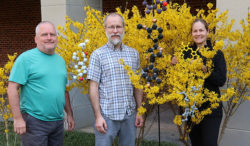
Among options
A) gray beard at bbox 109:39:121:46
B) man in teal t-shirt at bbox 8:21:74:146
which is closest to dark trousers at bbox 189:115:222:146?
gray beard at bbox 109:39:121:46

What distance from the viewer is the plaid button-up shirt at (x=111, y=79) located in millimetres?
2732

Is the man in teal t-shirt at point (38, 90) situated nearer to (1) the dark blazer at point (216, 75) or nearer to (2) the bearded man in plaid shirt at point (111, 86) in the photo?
(2) the bearded man in plaid shirt at point (111, 86)

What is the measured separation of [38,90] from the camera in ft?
8.97

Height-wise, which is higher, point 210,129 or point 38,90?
point 38,90

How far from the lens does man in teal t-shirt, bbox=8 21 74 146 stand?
2645 mm

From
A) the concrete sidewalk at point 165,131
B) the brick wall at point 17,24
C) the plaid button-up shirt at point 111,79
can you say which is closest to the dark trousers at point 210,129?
the plaid button-up shirt at point 111,79

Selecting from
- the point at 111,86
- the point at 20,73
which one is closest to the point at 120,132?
the point at 111,86

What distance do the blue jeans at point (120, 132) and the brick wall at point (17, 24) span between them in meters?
8.05

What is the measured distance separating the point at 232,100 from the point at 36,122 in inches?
111

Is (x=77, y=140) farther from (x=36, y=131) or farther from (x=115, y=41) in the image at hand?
(x=115, y=41)

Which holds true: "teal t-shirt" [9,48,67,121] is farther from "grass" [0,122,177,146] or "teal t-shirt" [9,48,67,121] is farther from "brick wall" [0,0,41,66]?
"brick wall" [0,0,41,66]

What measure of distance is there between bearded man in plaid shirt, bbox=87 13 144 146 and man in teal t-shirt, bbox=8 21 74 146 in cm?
40

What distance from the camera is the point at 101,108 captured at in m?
2.80

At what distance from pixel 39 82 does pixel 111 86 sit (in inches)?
27.5
